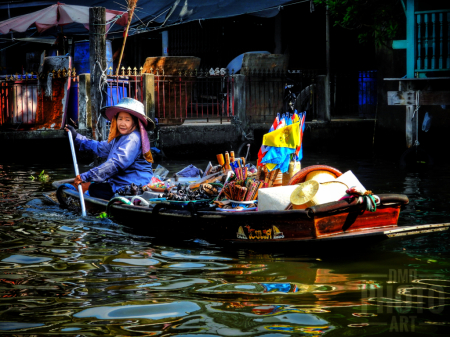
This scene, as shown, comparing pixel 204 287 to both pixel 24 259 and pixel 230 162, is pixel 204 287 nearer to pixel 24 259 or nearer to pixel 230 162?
pixel 24 259

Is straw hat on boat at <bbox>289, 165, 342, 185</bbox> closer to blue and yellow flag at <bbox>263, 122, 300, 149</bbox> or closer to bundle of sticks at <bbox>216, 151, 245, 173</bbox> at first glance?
blue and yellow flag at <bbox>263, 122, 300, 149</bbox>

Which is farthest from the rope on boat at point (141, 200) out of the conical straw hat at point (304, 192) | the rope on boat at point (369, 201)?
the rope on boat at point (369, 201)

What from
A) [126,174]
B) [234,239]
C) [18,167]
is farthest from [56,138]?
[234,239]

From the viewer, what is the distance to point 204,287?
4.79 metres

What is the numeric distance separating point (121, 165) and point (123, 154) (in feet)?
0.48

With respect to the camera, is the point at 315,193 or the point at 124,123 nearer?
the point at 315,193

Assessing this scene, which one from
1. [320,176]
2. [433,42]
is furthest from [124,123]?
[433,42]

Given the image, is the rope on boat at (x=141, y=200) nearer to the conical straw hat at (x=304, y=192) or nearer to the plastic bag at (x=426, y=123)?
the conical straw hat at (x=304, y=192)

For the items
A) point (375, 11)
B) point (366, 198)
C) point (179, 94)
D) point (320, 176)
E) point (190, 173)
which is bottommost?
point (190, 173)

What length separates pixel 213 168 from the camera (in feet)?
27.1

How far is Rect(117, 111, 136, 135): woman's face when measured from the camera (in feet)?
25.3

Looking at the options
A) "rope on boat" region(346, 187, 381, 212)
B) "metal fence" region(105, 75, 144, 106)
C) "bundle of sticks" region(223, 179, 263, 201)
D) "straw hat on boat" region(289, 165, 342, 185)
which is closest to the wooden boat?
"rope on boat" region(346, 187, 381, 212)

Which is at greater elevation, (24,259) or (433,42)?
(433,42)

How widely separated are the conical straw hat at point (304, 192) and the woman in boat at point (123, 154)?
2712 millimetres
